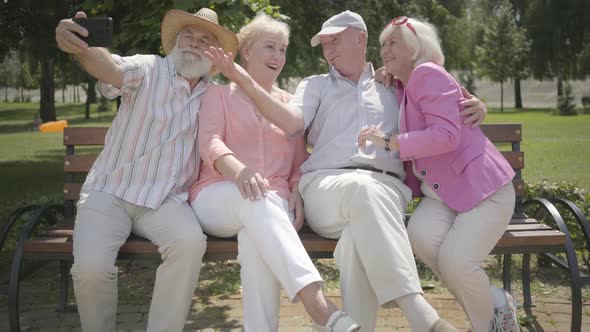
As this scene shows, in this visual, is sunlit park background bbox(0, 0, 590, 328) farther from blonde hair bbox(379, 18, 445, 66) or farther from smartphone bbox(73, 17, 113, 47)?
blonde hair bbox(379, 18, 445, 66)

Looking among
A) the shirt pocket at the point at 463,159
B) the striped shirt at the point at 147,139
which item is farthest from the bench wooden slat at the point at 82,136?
the shirt pocket at the point at 463,159

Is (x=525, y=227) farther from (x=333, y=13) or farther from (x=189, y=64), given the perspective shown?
(x=333, y=13)

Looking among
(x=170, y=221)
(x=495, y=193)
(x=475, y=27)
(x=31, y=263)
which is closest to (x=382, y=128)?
(x=495, y=193)

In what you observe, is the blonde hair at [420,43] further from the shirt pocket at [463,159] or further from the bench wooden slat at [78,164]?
the bench wooden slat at [78,164]

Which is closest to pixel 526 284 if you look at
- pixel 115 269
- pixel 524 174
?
pixel 115 269

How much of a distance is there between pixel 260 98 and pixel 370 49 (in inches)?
399

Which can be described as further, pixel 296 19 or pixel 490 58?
pixel 490 58

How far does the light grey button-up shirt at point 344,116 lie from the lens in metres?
3.52

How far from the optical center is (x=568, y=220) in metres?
5.25

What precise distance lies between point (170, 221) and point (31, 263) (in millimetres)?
2481

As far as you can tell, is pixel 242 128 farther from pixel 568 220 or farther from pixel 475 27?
pixel 475 27

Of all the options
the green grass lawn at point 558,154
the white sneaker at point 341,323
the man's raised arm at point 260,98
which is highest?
the man's raised arm at point 260,98

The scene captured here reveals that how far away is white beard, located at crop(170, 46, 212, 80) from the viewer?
3.62 meters

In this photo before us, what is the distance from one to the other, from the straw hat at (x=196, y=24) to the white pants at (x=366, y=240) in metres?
1.04
